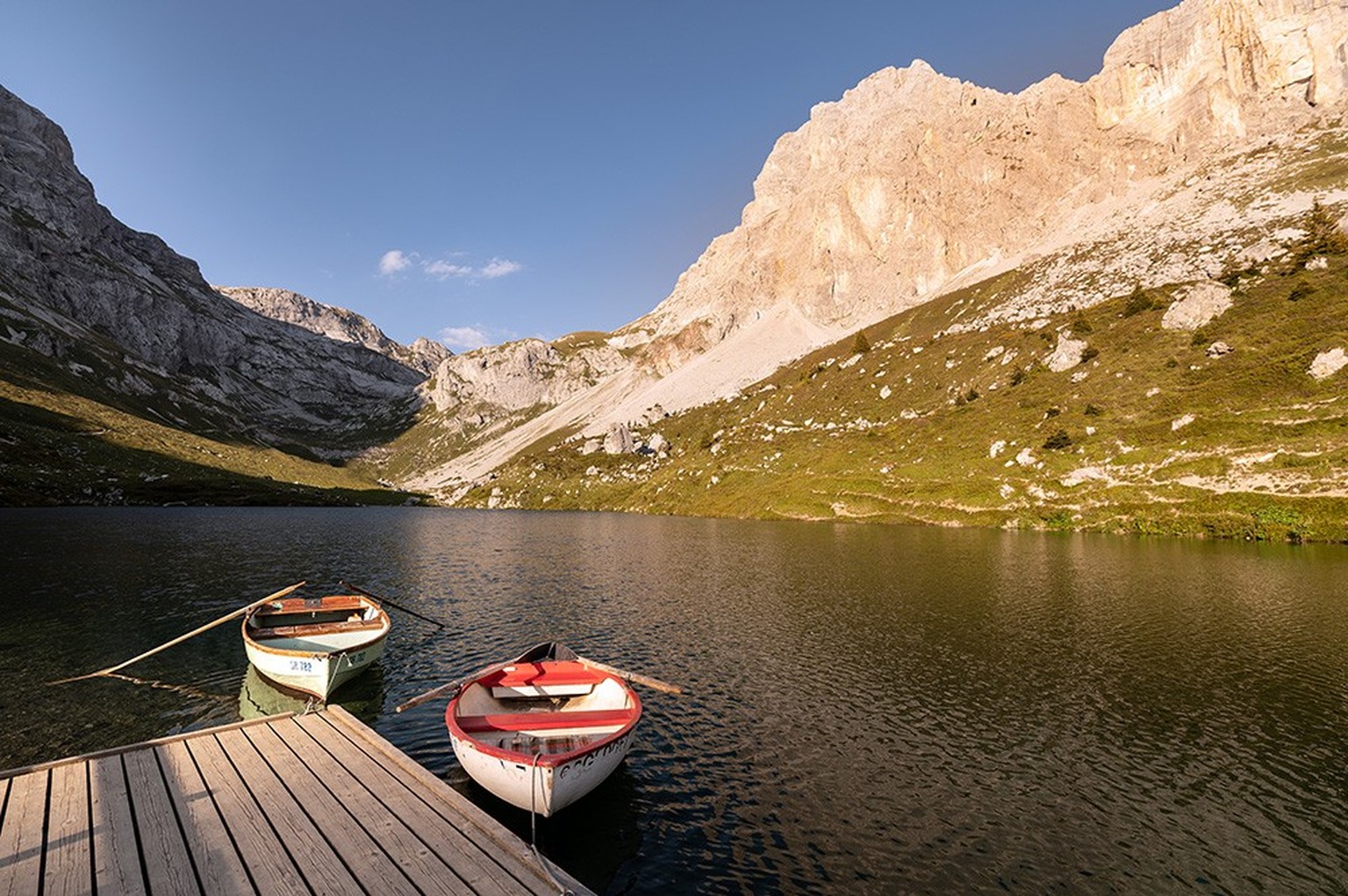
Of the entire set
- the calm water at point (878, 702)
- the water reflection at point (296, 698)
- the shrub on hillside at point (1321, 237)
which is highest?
the shrub on hillside at point (1321, 237)

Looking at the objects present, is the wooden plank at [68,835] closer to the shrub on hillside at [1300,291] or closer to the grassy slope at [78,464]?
the shrub on hillside at [1300,291]

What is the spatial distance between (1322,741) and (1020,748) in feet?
39.6

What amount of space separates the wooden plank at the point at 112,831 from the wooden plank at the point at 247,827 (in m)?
1.48

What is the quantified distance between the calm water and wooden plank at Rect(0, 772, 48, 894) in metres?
10.0

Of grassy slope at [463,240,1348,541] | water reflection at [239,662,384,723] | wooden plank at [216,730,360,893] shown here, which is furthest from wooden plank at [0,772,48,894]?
grassy slope at [463,240,1348,541]

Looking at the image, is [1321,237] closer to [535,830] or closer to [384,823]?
[535,830]

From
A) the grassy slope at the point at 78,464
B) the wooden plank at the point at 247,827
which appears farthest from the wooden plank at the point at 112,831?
the grassy slope at the point at 78,464

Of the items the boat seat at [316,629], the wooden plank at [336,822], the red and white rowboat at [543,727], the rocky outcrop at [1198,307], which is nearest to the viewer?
the wooden plank at [336,822]

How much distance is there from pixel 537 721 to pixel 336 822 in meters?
7.37

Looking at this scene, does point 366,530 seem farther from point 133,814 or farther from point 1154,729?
point 1154,729

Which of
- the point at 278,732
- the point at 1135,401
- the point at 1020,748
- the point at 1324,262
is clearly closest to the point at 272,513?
the point at 278,732

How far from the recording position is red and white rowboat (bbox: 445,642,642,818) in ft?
52.0

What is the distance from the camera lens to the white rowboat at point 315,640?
26.5m

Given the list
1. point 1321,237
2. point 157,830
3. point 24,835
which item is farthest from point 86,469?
point 1321,237
